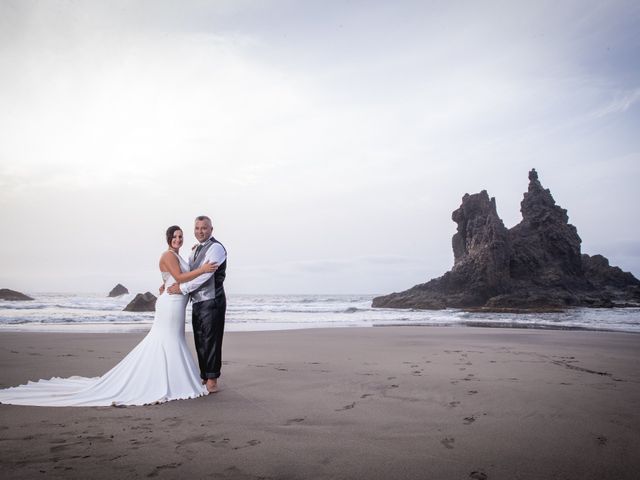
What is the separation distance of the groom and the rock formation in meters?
36.4

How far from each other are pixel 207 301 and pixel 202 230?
1083 mm

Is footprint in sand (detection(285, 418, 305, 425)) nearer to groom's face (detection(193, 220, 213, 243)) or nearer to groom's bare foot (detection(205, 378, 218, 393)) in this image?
groom's bare foot (detection(205, 378, 218, 393))

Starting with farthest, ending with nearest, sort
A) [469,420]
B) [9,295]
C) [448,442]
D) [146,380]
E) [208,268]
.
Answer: [9,295] → [208,268] → [146,380] → [469,420] → [448,442]

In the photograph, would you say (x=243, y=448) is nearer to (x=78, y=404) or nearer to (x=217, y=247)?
(x=78, y=404)

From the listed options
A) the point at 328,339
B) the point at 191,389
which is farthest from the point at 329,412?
the point at 328,339

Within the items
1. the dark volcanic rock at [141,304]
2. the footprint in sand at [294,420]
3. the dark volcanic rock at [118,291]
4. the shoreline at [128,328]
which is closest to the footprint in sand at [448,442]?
the footprint in sand at [294,420]

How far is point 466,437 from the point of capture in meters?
3.65

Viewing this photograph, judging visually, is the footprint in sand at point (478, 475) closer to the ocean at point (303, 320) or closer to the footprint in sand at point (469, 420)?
the footprint in sand at point (469, 420)

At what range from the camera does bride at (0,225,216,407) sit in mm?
4969

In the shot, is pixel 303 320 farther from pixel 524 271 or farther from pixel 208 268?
pixel 524 271

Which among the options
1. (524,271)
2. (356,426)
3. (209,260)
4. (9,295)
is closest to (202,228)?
(209,260)

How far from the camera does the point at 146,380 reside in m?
5.25

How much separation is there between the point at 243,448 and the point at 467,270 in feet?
151

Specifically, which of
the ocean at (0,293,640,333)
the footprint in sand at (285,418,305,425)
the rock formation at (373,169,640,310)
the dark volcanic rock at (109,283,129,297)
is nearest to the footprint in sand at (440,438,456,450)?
the footprint in sand at (285,418,305,425)
